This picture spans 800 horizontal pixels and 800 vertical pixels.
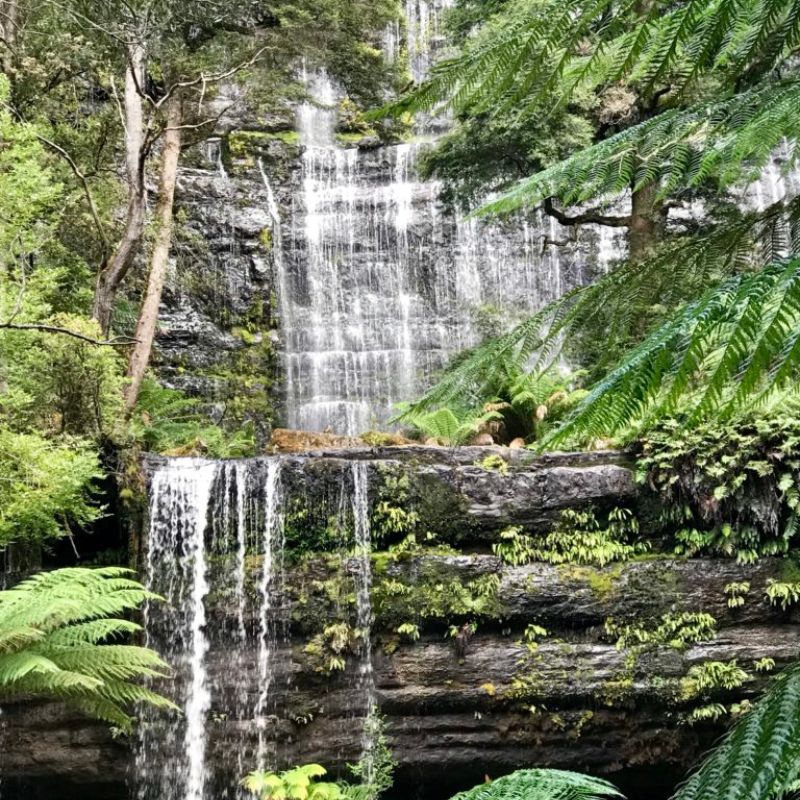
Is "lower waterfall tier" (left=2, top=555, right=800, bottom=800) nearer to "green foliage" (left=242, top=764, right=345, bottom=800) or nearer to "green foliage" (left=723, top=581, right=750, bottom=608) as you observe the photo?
"green foliage" (left=723, top=581, right=750, bottom=608)

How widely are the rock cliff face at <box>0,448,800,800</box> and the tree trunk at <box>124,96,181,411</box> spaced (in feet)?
7.09

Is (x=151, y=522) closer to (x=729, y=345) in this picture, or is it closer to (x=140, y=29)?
(x=140, y=29)

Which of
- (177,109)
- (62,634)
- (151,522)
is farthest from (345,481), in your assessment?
(177,109)

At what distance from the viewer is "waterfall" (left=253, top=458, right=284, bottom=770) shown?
25.5ft

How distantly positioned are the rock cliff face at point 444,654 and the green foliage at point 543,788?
711 centimetres

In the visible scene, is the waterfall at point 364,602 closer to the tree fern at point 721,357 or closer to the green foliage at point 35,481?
the green foliage at point 35,481

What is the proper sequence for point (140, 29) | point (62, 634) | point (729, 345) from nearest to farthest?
point (729, 345)
point (62, 634)
point (140, 29)

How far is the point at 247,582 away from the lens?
823 centimetres

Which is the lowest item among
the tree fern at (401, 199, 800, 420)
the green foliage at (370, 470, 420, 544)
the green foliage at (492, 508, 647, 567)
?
the green foliage at (492, 508, 647, 567)

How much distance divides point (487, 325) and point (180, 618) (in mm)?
7370

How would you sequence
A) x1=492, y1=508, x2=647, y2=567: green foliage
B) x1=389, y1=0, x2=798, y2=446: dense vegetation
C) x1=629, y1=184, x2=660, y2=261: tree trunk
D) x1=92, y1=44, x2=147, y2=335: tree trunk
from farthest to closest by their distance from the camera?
x1=629, y1=184, x2=660, y2=261: tree trunk
x1=92, y1=44, x2=147, y2=335: tree trunk
x1=492, y1=508, x2=647, y2=567: green foliage
x1=389, y1=0, x2=798, y2=446: dense vegetation

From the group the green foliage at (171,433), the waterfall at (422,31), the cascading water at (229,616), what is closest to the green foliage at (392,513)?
the cascading water at (229,616)

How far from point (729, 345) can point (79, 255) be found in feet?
38.8

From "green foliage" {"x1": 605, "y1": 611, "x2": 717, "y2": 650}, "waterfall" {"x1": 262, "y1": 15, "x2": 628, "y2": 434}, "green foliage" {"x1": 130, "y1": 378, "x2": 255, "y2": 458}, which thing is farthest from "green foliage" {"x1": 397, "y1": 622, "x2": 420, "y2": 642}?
"waterfall" {"x1": 262, "y1": 15, "x2": 628, "y2": 434}
